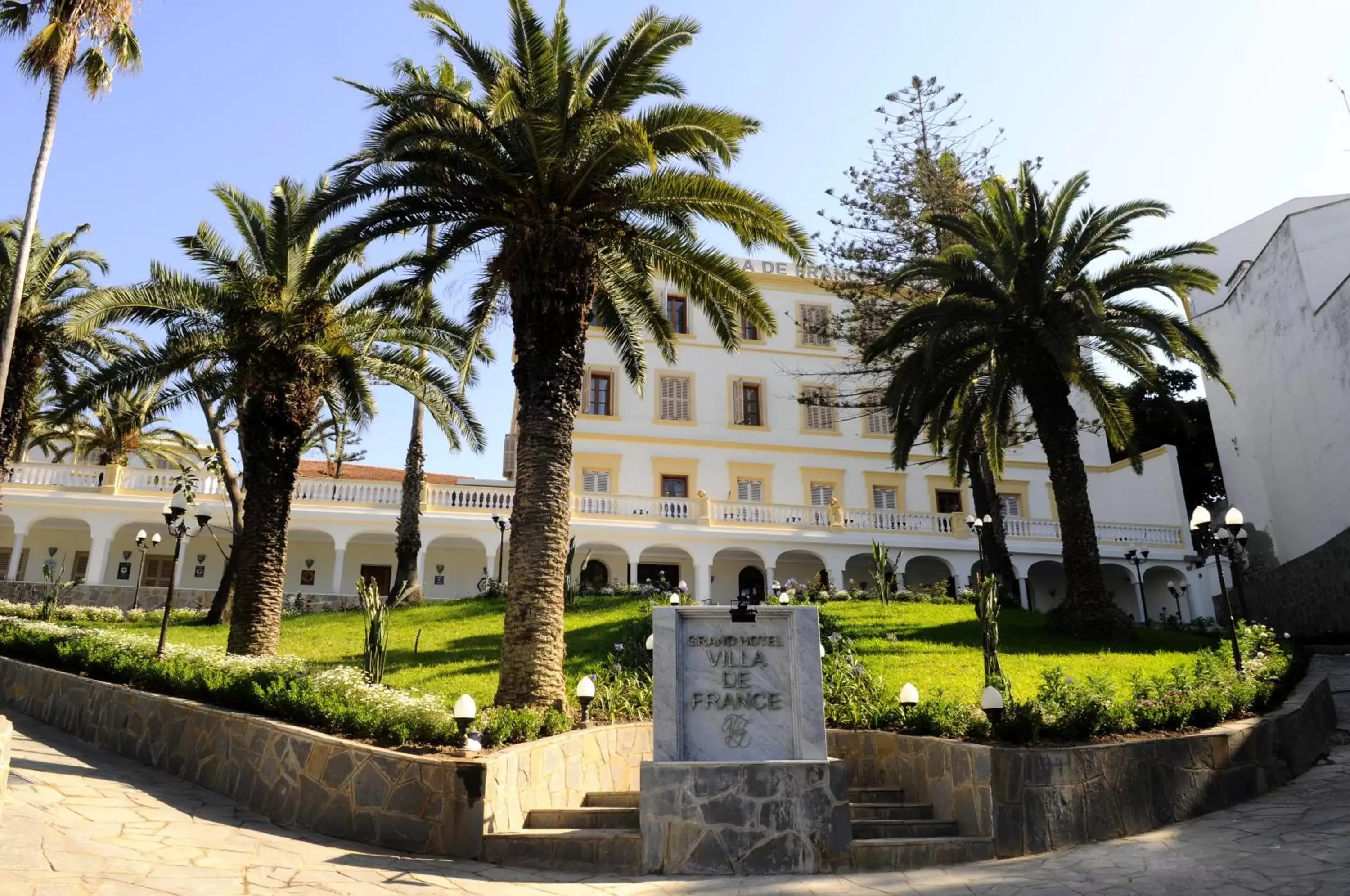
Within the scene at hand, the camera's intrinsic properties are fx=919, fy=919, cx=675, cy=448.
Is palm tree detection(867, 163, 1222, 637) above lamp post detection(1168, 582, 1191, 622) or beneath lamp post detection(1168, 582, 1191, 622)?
above

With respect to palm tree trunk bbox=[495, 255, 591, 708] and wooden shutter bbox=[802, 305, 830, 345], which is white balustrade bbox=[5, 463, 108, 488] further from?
wooden shutter bbox=[802, 305, 830, 345]

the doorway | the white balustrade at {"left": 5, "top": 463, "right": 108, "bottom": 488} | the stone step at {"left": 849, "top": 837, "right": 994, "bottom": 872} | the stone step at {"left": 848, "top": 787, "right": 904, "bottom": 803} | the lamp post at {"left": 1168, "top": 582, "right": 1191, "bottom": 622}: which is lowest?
the stone step at {"left": 849, "top": 837, "right": 994, "bottom": 872}

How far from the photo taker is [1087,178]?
703 inches

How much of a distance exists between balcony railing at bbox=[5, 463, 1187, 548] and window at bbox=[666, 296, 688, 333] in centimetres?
802

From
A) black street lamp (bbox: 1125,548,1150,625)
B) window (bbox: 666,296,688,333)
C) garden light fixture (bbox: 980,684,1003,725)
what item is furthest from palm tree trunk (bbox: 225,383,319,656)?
black street lamp (bbox: 1125,548,1150,625)

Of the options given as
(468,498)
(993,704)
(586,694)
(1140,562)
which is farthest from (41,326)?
(1140,562)

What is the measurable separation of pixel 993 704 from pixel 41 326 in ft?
64.9

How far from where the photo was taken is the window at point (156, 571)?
28766 mm

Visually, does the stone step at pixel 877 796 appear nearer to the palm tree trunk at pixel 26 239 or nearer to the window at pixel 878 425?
the palm tree trunk at pixel 26 239

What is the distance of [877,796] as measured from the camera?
9.34 metres

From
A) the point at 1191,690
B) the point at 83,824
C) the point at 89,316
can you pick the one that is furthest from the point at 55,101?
the point at 1191,690

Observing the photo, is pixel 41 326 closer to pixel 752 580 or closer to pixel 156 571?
pixel 156 571

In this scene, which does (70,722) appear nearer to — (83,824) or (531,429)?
(83,824)

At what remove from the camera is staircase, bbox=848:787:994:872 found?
7.48 metres
